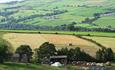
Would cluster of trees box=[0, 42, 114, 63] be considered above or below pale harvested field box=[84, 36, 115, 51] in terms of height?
above

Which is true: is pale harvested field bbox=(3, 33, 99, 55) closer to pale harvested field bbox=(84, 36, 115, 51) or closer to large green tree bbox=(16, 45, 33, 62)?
pale harvested field bbox=(84, 36, 115, 51)

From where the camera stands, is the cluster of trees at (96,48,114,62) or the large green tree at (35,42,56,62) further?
the cluster of trees at (96,48,114,62)

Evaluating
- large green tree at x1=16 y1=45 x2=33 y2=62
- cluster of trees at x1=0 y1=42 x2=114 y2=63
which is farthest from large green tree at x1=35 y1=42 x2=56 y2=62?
large green tree at x1=16 y1=45 x2=33 y2=62

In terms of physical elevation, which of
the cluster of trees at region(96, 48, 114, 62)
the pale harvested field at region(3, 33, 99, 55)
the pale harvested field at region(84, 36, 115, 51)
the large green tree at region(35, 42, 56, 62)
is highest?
the large green tree at region(35, 42, 56, 62)

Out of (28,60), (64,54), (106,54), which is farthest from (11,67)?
(106,54)

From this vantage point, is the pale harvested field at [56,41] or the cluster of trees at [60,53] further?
the pale harvested field at [56,41]

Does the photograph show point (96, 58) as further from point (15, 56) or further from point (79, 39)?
point (79, 39)

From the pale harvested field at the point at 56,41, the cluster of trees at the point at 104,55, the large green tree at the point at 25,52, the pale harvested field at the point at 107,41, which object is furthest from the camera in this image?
the pale harvested field at the point at 107,41

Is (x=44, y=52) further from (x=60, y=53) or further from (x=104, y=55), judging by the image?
(x=104, y=55)

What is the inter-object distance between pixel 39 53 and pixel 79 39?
32994 mm

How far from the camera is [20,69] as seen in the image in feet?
216

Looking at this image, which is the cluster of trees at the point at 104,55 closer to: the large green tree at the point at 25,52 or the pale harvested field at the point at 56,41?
the pale harvested field at the point at 56,41

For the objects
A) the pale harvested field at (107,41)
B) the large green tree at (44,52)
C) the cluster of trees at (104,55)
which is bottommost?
the pale harvested field at (107,41)

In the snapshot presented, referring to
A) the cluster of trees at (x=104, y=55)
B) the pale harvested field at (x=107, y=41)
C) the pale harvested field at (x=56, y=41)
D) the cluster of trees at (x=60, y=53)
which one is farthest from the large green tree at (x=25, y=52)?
the pale harvested field at (x=107, y=41)
